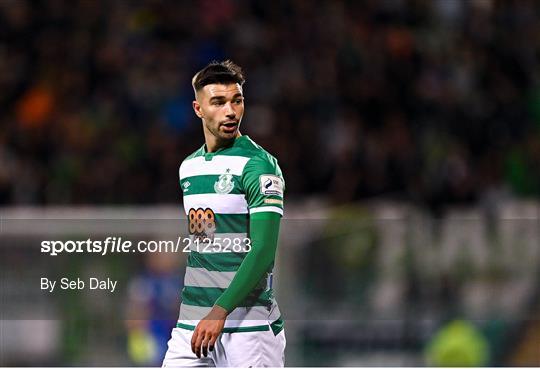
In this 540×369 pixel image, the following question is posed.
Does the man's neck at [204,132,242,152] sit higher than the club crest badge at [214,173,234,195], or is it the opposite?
the man's neck at [204,132,242,152]

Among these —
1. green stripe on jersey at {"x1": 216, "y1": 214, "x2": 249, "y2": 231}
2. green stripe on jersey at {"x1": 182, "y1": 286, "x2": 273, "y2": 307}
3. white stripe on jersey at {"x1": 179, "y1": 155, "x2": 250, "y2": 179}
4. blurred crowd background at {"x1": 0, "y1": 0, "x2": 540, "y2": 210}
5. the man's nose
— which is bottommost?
green stripe on jersey at {"x1": 182, "y1": 286, "x2": 273, "y2": 307}

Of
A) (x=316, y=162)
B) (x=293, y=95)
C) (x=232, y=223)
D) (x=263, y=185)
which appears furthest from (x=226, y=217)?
(x=293, y=95)

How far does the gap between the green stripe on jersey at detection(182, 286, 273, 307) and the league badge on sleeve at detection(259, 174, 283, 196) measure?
366mm

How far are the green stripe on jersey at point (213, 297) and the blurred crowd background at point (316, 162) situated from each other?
2.04m

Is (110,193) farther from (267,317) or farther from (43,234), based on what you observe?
(267,317)

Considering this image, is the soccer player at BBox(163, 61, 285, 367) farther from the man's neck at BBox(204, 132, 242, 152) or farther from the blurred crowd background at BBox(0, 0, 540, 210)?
the blurred crowd background at BBox(0, 0, 540, 210)

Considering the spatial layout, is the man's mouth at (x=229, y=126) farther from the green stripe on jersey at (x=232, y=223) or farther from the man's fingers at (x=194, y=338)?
the man's fingers at (x=194, y=338)

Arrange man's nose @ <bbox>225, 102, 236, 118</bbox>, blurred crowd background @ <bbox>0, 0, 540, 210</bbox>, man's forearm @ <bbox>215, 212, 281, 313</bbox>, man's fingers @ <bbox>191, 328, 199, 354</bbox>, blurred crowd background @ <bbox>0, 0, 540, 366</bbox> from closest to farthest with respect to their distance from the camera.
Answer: man's forearm @ <bbox>215, 212, 281, 313</bbox> → man's fingers @ <bbox>191, 328, 199, 354</bbox> → man's nose @ <bbox>225, 102, 236, 118</bbox> → blurred crowd background @ <bbox>0, 0, 540, 366</bbox> → blurred crowd background @ <bbox>0, 0, 540, 210</bbox>

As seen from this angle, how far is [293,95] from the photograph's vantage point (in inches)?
414

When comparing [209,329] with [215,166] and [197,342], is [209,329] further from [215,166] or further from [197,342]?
[215,166]

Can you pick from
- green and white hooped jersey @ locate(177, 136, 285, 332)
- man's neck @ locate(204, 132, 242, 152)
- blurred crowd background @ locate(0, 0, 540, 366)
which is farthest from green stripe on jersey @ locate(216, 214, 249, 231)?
blurred crowd background @ locate(0, 0, 540, 366)

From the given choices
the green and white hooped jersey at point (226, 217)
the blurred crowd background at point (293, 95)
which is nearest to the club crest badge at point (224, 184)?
the green and white hooped jersey at point (226, 217)

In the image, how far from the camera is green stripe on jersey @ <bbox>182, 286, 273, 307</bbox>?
3.84 metres

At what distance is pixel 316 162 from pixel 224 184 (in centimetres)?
600
